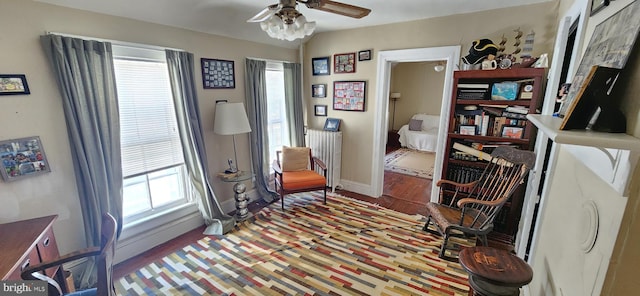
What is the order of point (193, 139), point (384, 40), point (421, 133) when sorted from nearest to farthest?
1. point (193, 139)
2. point (384, 40)
3. point (421, 133)

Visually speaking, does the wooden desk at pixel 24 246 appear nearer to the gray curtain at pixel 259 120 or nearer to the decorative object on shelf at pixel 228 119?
the decorative object on shelf at pixel 228 119

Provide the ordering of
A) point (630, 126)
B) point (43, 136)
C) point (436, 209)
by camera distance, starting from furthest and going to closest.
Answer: point (436, 209)
point (43, 136)
point (630, 126)

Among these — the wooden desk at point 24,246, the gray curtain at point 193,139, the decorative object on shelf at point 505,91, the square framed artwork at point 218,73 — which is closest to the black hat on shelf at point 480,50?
the decorative object on shelf at point 505,91

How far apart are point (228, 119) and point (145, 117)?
764mm

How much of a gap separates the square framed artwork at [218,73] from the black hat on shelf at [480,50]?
2.67m

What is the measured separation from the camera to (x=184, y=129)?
2637 millimetres

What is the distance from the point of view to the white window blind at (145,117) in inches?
89.8

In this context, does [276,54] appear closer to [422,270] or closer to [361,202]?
[361,202]

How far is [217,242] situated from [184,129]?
1244 millimetres

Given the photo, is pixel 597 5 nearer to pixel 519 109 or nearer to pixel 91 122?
pixel 519 109

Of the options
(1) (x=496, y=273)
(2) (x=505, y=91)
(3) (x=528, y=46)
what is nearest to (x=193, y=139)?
(1) (x=496, y=273)

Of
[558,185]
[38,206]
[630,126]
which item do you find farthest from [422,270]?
[38,206]

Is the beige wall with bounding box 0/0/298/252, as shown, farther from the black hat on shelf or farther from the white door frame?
the black hat on shelf

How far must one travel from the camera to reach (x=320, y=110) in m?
4.02
